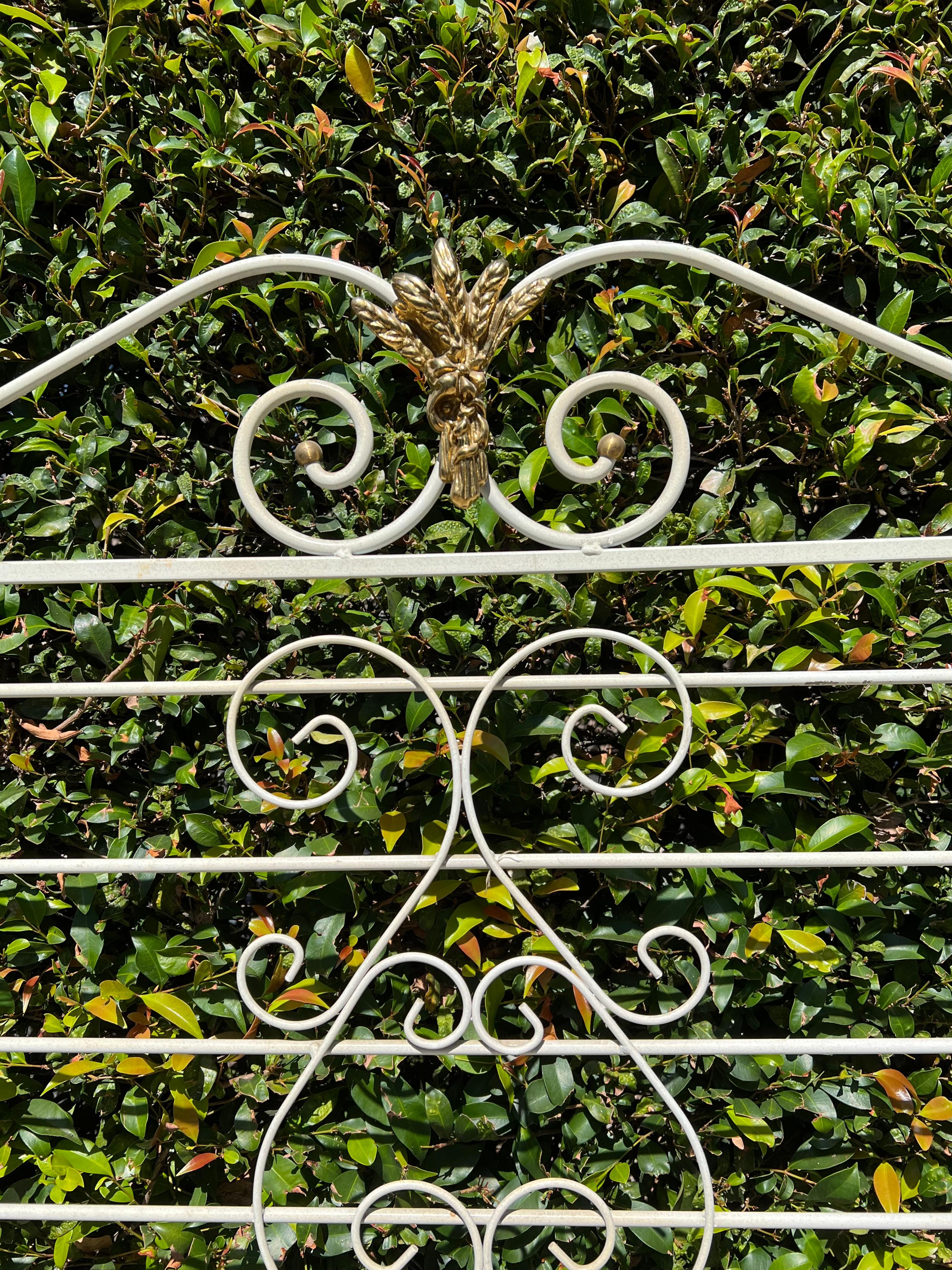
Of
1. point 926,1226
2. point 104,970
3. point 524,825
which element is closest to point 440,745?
point 524,825

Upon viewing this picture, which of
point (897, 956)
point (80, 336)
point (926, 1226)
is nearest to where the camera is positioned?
point (926, 1226)

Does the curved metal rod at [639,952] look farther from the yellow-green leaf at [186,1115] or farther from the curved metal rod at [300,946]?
the yellow-green leaf at [186,1115]

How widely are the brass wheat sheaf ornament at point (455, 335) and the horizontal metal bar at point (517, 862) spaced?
0.48 m

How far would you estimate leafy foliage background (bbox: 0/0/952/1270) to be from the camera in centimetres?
125

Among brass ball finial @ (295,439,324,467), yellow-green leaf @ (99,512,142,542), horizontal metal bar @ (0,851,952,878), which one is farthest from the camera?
yellow-green leaf @ (99,512,142,542)

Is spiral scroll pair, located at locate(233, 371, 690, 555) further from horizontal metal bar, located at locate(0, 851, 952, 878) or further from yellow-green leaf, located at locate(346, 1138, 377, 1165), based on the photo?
yellow-green leaf, located at locate(346, 1138, 377, 1165)

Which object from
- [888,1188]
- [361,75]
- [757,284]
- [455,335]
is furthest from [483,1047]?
[361,75]

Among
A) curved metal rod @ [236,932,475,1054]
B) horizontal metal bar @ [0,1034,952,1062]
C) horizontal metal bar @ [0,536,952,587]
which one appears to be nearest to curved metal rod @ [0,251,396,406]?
horizontal metal bar @ [0,536,952,587]

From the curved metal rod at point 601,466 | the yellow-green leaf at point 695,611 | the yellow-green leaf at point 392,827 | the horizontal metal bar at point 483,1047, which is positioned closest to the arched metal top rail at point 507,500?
the curved metal rod at point 601,466

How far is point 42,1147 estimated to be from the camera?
130 cm

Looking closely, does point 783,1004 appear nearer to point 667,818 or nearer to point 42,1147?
point 667,818

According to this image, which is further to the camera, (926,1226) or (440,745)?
(440,745)

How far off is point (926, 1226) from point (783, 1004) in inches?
12.3

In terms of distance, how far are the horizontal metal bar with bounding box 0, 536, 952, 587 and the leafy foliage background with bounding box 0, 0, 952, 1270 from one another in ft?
0.93
